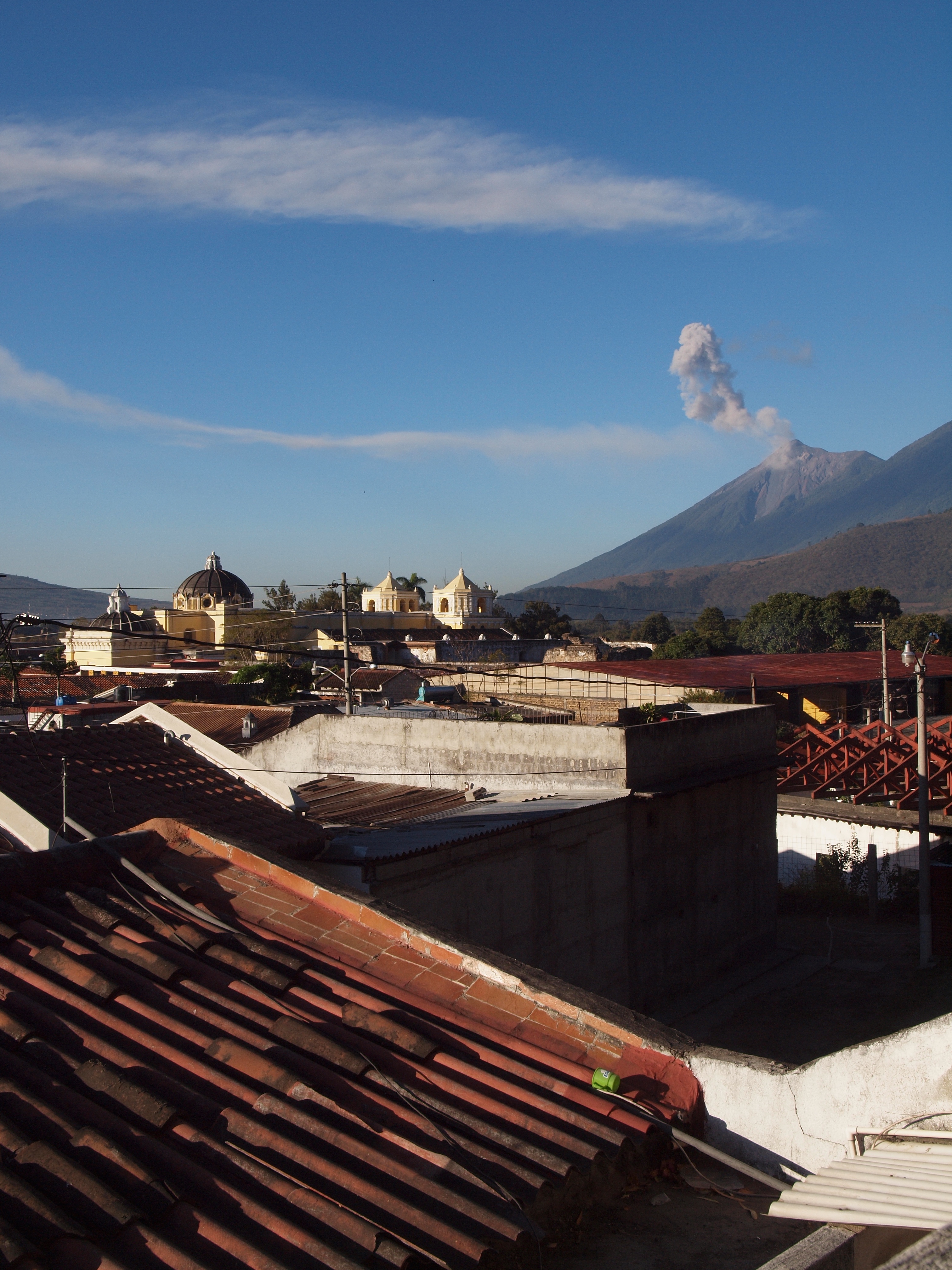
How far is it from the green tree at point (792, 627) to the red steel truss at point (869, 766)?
62010 mm

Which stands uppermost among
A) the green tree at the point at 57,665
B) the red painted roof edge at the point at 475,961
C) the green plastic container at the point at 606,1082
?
the green tree at the point at 57,665

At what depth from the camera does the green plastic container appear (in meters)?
4.03

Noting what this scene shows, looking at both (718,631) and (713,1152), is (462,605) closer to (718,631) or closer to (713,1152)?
(718,631)

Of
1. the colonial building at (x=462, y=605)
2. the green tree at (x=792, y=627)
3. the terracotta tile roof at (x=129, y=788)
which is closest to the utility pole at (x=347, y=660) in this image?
the terracotta tile roof at (x=129, y=788)

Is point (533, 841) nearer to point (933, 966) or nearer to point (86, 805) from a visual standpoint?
point (86, 805)

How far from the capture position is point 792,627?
282 ft

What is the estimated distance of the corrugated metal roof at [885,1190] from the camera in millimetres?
2898

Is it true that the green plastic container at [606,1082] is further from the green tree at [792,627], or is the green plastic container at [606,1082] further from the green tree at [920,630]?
the green tree at [792,627]

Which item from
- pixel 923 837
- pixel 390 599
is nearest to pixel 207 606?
pixel 390 599

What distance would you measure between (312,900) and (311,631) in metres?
87.8

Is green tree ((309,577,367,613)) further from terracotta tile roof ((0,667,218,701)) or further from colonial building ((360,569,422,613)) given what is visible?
terracotta tile roof ((0,667,218,701))

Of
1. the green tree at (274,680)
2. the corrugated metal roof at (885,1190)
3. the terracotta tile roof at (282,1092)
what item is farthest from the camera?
the green tree at (274,680)

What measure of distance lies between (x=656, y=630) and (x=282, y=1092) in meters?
115

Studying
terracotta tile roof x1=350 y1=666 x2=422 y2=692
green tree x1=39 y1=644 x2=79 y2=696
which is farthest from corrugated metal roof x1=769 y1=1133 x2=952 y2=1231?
terracotta tile roof x1=350 y1=666 x2=422 y2=692
